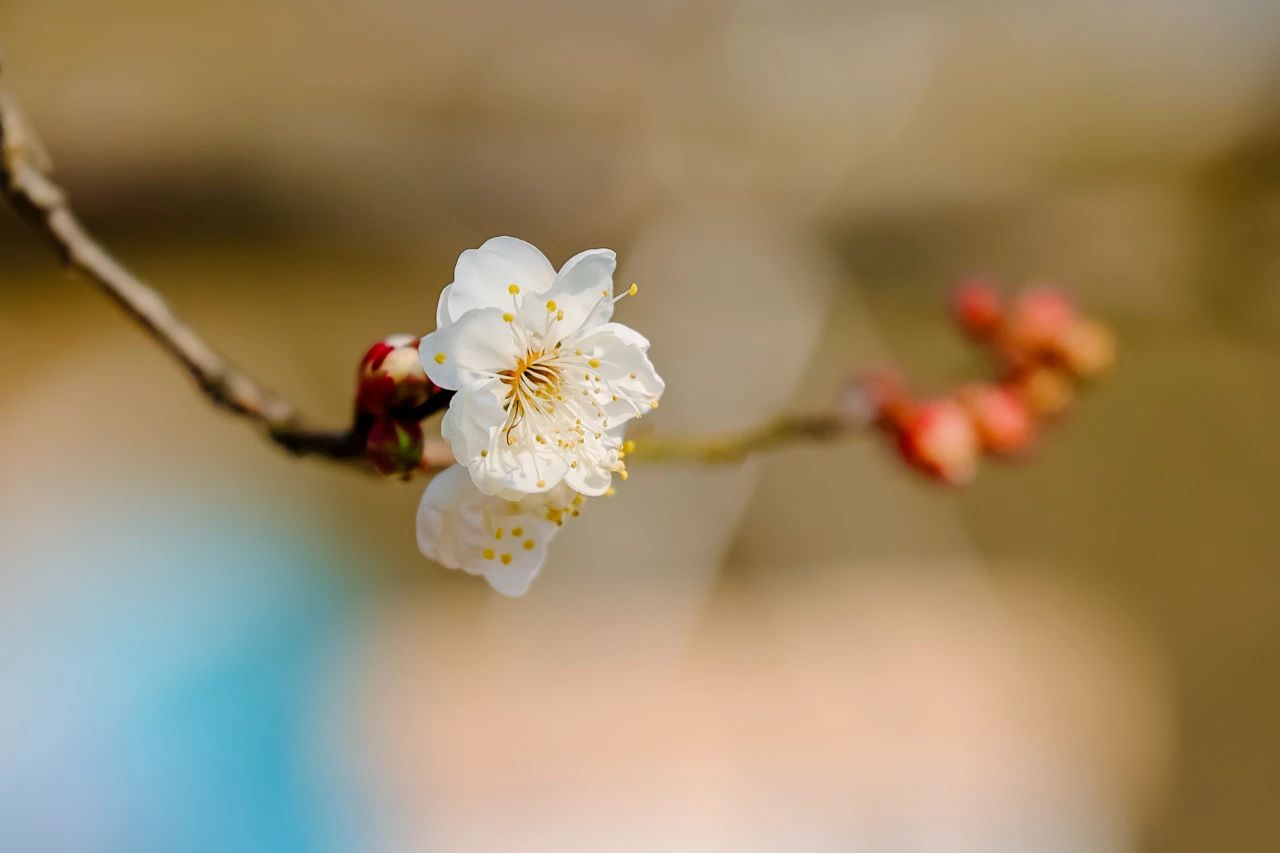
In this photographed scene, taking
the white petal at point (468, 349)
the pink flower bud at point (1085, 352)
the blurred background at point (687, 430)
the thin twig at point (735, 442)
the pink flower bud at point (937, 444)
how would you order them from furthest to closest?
the blurred background at point (687, 430) < the pink flower bud at point (1085, 352) < the pink flower bud at point (937, 444) < the thin twig at point (735, 442) < the white petal at point (468, 349)

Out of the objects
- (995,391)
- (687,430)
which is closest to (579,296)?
(995,391)

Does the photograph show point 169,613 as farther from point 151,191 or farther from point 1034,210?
point 1034,210

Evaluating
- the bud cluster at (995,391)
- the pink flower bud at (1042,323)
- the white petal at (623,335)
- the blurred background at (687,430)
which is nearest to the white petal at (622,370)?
the white petal at (623,335)

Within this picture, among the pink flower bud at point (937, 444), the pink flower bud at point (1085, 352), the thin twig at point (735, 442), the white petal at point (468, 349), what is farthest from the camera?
the pink flower bud at point (1085, 352)

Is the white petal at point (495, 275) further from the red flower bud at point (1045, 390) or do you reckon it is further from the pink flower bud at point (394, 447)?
the red flower bud at point (1045, 390)

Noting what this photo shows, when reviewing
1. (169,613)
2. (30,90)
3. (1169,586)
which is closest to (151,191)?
(30,90)

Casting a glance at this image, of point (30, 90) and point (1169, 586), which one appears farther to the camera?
point (1169, 586)

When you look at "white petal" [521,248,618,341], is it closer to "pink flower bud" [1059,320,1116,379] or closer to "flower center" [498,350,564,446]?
"flower center" [498,350,564,446]
